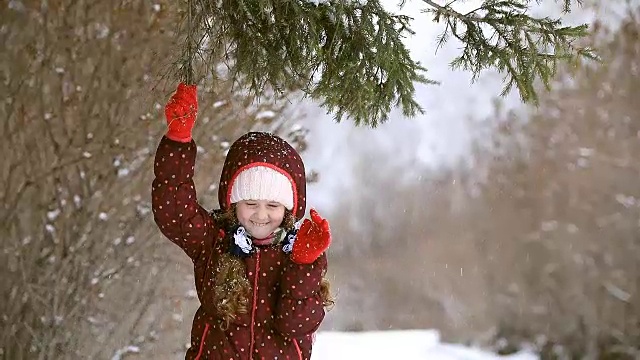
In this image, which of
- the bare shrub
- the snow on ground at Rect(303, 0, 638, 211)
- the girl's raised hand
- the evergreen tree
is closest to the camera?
the girl's raised hand

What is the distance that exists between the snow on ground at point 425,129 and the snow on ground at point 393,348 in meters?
1.05

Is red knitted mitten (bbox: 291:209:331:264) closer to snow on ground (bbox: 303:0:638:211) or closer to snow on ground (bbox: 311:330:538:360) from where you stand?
snow on ground (bbox: 311:330:538:360)

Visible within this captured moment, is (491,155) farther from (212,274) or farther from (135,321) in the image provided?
(212,274)

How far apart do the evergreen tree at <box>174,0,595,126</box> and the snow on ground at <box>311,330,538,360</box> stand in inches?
136

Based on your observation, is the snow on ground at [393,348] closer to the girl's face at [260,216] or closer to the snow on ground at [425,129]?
the snow on ground at [425,129]

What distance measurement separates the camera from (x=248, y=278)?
204 centimetres

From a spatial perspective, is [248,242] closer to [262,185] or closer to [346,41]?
[262,185]

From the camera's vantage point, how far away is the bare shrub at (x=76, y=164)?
3.36 meters

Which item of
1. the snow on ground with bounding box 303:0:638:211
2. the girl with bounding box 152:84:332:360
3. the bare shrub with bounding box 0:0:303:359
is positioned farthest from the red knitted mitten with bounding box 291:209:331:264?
the snow on ground with bounding box 303:0:638:211

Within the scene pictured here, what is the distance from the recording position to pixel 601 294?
5.80 metres

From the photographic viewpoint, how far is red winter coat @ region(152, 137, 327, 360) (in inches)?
78.9

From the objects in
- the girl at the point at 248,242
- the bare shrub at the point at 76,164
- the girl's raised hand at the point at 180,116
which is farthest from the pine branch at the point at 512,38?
the bare shrub at the point at 76,164

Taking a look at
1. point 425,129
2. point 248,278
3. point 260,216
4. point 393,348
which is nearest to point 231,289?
point 248,278

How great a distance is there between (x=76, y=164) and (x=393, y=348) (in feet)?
10.6
